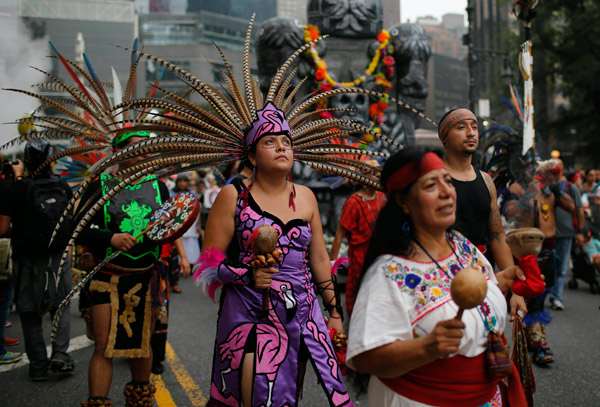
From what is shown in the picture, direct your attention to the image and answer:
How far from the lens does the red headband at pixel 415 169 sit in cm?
225

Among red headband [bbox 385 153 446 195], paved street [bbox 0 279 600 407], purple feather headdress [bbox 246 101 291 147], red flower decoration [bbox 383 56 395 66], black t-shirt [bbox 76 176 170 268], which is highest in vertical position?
red flower decoration [bbox 383 56 395 66]

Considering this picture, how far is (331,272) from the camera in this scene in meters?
3.62

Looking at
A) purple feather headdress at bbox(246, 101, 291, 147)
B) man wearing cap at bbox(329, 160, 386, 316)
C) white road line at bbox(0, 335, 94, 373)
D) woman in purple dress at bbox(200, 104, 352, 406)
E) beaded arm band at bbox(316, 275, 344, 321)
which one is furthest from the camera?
white road line at bbox(0, 335, 94, 373)

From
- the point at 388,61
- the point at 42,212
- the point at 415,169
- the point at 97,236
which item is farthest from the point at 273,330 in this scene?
the point at 388,61

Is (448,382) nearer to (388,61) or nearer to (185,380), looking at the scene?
(185,380)

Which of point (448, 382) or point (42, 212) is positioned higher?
point (42, 212)

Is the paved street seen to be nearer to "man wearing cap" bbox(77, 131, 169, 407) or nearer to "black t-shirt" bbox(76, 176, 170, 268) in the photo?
"man wearing cap" bbox(77, 131, 169, 407)

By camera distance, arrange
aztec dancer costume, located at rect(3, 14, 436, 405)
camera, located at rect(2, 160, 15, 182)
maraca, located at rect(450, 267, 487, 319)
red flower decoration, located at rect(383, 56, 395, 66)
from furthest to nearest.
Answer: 1. red flower decoration, located at rect(383, 56, 395, 66)
2. camera, located at rect(2, 160, 15, 182)
3. aztec dancer costume, located at rect(3, 14, 436, 405)
4. maraca, located at rect(450, 267, 487, 319)

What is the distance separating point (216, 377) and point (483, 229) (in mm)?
2043

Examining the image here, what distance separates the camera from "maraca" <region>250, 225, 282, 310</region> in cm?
287

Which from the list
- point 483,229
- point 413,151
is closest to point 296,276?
point 413,151

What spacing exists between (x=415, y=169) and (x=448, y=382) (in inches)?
31.6

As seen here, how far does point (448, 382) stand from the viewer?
7.16ft

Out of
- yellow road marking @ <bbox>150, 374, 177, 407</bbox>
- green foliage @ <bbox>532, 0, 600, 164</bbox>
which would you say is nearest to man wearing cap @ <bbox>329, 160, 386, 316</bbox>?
yellow road marking @ <bbox>150, 374, 177, 407</bbox>
